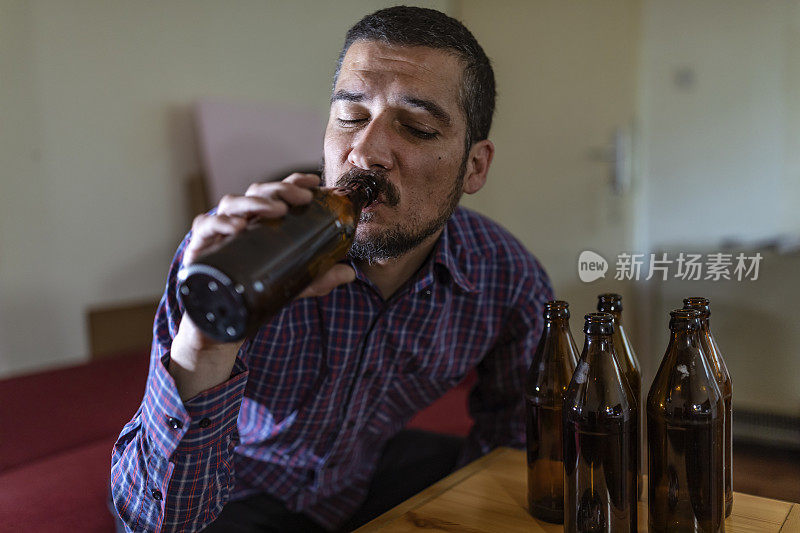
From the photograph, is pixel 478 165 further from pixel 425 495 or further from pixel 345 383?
pixel 425 495

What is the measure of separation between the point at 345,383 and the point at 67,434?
1.86 feet

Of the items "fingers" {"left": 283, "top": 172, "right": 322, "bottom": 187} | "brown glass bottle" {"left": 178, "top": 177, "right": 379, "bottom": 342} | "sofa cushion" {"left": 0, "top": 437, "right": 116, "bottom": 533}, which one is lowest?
"sofa cushion" {"left": 0, "top": 437, "right": 116, "bottom": 533}

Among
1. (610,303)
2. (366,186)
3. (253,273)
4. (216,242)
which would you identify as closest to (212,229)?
(216,242)

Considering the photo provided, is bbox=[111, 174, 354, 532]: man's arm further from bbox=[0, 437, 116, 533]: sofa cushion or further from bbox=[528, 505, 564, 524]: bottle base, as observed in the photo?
bbox=[528, 505, 564, 524]: bottle base

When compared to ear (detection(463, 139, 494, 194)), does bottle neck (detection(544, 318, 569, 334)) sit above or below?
below

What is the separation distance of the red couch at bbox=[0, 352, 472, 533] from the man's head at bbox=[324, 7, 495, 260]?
17.9 inches

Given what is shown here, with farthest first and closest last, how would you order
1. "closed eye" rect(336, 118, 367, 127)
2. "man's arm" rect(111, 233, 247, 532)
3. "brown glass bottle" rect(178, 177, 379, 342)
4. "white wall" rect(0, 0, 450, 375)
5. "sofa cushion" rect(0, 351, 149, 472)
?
"white wall" rect(0, 0, 450, 375) < "sofa cushion" rect(0, 351, 149, 472) < "closed eye" rect(336, 118, 367, 127) < "man's arm" rect(111, 233, 247, 532) < "brown glass bottle" rect(178, 177, 379, 342)

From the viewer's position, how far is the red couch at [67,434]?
96 cm

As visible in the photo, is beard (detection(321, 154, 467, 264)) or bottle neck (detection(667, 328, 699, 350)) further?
beard (detection(321, 154, 467, 264))

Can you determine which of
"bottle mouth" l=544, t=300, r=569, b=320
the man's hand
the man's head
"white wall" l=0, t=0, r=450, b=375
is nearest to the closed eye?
the man's head

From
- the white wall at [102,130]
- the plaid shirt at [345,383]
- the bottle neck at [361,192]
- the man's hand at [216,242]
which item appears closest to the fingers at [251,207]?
the man's hand at [216,242]

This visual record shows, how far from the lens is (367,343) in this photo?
1.04 metres

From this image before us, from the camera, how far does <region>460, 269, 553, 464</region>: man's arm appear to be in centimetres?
115

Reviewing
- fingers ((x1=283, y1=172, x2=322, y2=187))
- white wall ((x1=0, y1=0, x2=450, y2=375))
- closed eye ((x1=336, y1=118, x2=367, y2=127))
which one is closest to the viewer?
fingers ((x1=283, y1=172, x2=322, y2=187))
